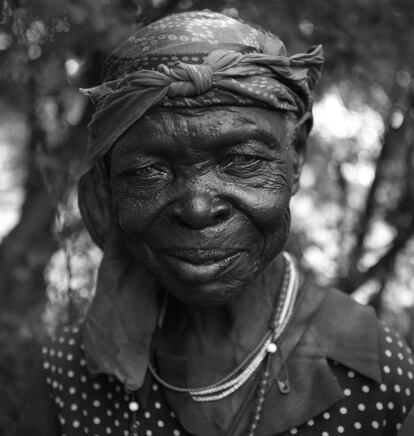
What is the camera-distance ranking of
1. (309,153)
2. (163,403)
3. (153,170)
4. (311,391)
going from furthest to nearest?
(309,153) < (163,403) < (311,391) < (153,170)

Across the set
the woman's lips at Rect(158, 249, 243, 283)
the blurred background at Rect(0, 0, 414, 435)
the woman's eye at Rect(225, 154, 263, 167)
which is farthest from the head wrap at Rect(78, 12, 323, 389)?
the blurred background at Rect(0, 0, 414, 435)

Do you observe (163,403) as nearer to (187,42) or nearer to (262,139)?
(262,139)

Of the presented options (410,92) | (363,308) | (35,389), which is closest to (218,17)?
(363,308)

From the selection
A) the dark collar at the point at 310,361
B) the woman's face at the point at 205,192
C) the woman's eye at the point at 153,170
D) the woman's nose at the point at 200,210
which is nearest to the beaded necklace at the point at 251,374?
the dark collar at the point at 310,361

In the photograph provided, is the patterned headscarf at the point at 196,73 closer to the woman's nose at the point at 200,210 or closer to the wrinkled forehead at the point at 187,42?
the wrinkled forehead at the point at 187,42

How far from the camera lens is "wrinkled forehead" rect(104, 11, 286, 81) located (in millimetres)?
A: 1834

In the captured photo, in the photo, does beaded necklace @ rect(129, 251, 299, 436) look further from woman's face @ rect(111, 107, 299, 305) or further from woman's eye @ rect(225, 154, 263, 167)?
woman's eye @ rect(225, 154, 263, 167)

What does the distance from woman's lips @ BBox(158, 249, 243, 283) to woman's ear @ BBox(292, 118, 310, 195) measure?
297 millimetres

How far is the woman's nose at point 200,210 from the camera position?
1.78 meters

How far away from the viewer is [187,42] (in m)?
1.84

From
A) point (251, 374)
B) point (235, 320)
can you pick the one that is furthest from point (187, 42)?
point (251, 374)

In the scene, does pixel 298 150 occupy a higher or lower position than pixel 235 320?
higher

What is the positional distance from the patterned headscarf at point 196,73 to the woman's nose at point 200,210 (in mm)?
208

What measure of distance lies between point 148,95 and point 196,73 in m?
0.12
